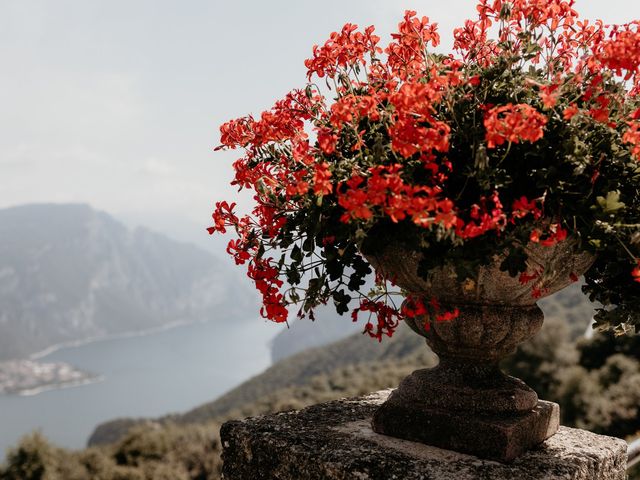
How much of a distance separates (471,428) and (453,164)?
3.32 feet

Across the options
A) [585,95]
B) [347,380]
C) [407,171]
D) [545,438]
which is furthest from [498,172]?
[347,380]

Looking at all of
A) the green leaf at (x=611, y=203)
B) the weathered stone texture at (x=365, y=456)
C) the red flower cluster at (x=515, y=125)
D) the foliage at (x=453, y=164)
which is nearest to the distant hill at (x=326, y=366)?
the weathered stone texture at (x=365, y=456)

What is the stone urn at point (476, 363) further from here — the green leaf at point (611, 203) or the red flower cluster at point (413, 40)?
the red flower cluster at point (413, 40)

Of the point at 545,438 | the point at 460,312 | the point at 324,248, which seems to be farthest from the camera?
the point at 545,438

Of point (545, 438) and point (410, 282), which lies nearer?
point (410, 282)

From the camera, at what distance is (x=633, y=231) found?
73.7 inches

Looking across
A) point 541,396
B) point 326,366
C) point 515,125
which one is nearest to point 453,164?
point 515,125

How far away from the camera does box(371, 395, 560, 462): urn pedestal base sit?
2186 mm

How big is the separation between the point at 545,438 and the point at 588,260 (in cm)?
81

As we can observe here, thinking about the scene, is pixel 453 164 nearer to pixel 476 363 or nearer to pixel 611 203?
pixel 611 203

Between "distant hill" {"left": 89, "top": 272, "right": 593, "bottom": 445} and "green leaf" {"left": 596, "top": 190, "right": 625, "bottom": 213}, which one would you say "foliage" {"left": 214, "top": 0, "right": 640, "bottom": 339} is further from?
"distant hill" {"left": 89, "top": 272, "right": 593, "bottom": 445}

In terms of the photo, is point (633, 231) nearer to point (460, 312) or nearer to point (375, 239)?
point (460, 312)

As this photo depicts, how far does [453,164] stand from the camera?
1962 millimetres

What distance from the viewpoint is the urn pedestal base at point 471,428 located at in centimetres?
219
